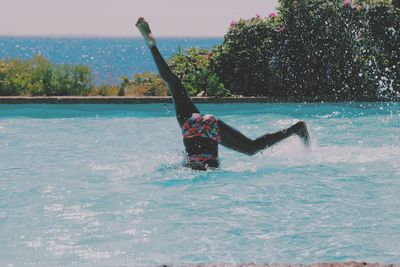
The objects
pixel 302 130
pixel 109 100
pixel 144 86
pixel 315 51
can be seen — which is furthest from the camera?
pixel 144 86

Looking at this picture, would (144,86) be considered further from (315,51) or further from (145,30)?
(145,30)

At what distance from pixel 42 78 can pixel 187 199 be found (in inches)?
318

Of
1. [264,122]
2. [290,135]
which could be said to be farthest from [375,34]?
[290,135]

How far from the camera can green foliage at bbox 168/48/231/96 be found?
14188 mm

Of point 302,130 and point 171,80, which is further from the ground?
point 171,80

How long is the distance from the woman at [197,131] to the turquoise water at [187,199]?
24 centimetres

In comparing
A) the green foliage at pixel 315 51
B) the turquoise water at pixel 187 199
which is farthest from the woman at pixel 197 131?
the green foliage at pixel 315 51

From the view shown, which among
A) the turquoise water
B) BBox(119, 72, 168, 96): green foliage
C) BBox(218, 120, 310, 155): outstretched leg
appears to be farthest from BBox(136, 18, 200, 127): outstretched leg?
BBox(119, 72, 168, 96): green foliage

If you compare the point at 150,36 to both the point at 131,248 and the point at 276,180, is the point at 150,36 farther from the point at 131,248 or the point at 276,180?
the point at 131,248

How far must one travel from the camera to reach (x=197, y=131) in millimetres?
7840

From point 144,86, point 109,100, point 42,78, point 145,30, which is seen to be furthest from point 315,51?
point 145,30

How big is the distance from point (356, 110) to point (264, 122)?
6.70 feet

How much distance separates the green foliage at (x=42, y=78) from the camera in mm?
14250

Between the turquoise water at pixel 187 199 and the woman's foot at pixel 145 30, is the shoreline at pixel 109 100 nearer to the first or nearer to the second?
the turquoise water at pixel 187 199
